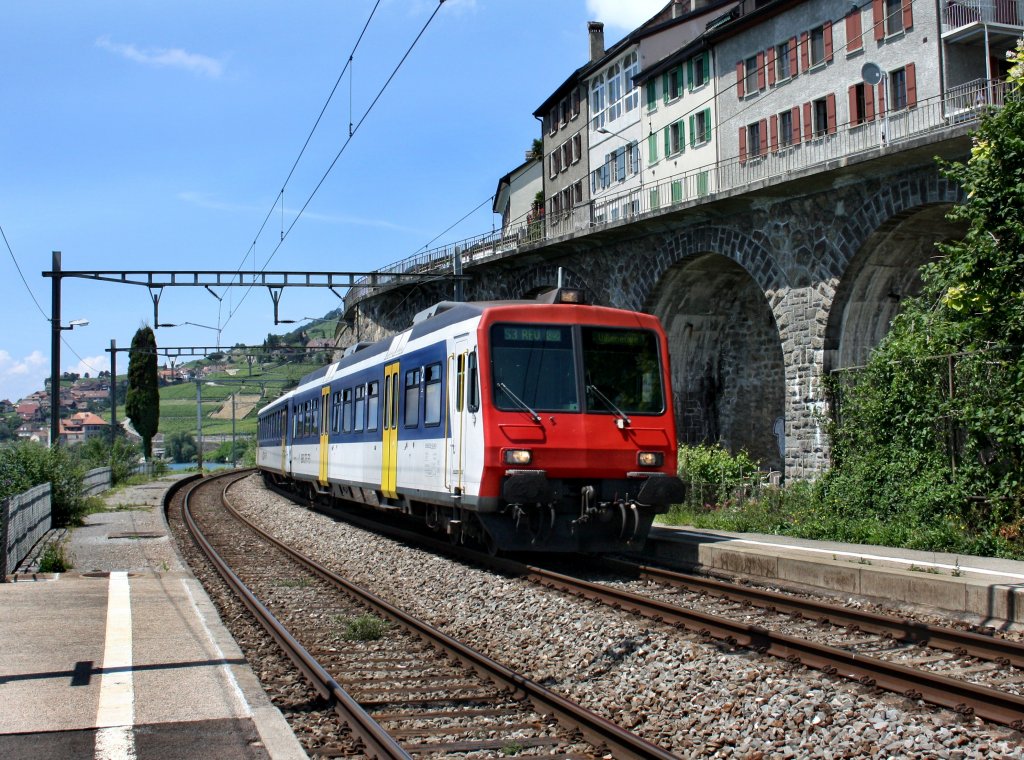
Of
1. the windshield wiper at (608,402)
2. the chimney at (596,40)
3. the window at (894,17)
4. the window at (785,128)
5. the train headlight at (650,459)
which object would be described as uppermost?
the chimney at (596,40)

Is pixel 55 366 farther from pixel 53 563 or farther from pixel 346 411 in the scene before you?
pixel 53 563

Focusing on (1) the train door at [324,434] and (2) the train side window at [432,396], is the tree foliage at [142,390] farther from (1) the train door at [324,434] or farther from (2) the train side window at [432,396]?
(2) the train side window at [432,396]

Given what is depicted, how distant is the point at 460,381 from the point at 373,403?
5.19 metres

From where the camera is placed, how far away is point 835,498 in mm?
15375

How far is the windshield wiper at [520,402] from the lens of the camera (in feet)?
39.1

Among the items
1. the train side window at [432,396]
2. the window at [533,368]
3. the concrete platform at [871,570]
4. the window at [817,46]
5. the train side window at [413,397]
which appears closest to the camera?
the concrete platform at [871,570]

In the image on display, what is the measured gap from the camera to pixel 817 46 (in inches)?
1235

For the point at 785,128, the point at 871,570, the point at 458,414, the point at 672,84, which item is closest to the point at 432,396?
the point at 458,414

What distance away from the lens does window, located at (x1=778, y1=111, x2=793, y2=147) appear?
3194 centimetres

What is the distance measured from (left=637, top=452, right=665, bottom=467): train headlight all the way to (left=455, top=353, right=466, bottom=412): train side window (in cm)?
206

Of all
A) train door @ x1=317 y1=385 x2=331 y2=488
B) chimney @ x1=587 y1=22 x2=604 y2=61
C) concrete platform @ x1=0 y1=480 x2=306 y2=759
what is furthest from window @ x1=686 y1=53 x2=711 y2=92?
concrete platform @ x1=0 y1=480 x2=306 y2=759

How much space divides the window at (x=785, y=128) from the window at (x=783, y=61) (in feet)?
3.74

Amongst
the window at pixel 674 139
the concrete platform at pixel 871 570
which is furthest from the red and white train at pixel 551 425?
the window at pixel 674 139

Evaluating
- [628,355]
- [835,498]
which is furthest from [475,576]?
[835,498]
